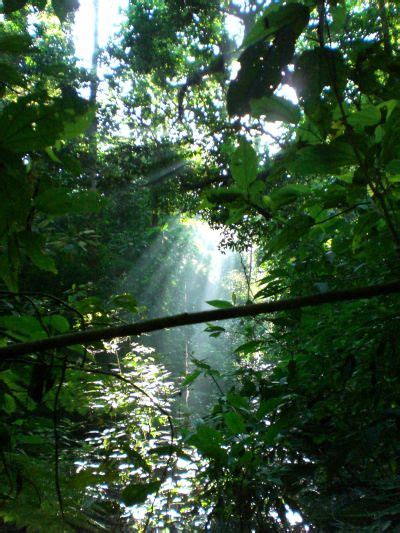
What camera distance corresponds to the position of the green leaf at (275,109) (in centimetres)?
57

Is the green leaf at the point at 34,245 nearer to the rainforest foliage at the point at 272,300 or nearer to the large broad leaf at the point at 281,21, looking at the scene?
the rainforest foliage at the point at 272,300

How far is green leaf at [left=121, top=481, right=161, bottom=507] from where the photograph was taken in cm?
67

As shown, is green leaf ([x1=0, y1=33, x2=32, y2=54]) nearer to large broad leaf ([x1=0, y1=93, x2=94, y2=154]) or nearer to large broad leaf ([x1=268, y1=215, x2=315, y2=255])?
large broad leaf ([x1=0, y1=93, x2=94, y2=154])

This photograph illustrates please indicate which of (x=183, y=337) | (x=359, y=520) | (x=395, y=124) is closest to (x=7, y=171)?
(x=395, y=124)

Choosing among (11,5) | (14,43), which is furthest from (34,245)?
(11,5)

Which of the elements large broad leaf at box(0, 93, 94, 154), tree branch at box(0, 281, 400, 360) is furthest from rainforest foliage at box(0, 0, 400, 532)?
tree branch at box(0, 281, 400, 360)

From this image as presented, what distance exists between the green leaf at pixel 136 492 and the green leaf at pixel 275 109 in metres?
0.62

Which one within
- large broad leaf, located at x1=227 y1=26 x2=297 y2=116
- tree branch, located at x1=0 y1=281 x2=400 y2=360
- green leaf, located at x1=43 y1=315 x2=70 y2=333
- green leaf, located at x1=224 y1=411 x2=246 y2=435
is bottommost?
green leaf, located at x1=224 y1=411 x2=246 y2=435

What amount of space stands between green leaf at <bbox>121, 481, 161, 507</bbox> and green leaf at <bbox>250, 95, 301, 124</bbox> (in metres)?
0.62

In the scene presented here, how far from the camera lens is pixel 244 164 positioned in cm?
64

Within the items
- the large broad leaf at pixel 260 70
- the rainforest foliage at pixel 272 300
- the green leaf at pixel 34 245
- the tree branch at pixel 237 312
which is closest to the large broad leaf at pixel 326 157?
the rainforest foliage at pixel 272 300

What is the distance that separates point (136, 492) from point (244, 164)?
22.6 inches

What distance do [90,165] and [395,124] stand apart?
865 centimetres

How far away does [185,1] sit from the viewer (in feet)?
23.9
